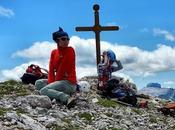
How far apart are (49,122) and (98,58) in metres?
16.4

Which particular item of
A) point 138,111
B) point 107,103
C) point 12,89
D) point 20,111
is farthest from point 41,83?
point 20,111

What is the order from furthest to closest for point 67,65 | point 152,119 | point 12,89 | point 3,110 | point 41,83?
point 12,89
point 41,83
point 67,65
point 152,119
point 3,110

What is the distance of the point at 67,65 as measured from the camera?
1970 centimetres

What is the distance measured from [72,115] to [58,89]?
7.87 ft

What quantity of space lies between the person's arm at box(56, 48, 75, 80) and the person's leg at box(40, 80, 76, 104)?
34 cm

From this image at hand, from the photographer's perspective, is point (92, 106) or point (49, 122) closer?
point (49, 122)

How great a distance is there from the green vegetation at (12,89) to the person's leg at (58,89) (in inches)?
50.4

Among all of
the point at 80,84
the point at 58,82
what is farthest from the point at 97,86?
the point at 58,82

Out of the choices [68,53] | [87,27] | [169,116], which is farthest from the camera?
[87,27]

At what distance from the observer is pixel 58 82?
19.4 metres

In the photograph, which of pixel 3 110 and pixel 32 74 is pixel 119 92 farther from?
pixel 3 110

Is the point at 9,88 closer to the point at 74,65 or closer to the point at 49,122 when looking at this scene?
the point at 74,65

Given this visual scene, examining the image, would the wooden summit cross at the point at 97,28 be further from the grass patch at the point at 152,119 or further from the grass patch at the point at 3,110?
the grass patch at the point at 3,110

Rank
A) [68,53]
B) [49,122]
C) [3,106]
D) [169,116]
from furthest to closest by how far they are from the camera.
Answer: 1. [169,116]
2. [68,53]
3. [3,106]
4. [49,122]
